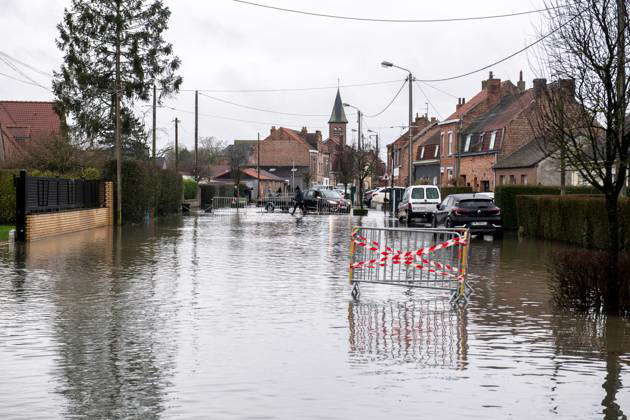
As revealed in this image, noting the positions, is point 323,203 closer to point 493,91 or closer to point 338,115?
point 493,91

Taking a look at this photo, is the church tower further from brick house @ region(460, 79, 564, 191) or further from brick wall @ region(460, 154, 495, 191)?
brick wall @ region(460, 154, 495, 191)

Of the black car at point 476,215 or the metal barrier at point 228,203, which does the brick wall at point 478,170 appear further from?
the black car at point 476,215

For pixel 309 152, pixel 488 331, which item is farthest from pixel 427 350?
pixel 309 152

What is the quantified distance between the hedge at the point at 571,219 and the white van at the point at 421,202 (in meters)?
7.51

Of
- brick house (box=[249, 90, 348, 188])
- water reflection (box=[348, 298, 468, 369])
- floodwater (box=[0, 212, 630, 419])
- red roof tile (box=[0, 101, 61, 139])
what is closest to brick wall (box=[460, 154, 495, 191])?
red roof tile (box=[0, 101, 61, 139])

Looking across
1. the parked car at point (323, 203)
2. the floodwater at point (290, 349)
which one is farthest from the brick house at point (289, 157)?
the floodwater at point (290, 349)

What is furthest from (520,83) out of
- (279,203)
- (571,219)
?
(571,219)

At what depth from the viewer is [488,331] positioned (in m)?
11.0

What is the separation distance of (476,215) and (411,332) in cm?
2104

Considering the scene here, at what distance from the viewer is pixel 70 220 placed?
33.2 metres

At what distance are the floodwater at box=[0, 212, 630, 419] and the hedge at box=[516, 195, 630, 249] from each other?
21.3ft

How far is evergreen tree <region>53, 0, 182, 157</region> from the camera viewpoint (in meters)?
45.0

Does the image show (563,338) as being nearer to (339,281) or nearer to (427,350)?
(427,350)

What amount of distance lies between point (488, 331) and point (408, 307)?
2.46 meters
